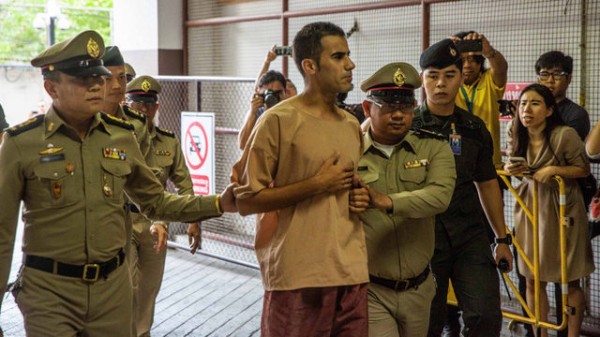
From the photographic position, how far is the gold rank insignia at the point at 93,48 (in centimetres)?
368

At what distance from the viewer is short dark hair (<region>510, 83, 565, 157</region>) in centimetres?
561

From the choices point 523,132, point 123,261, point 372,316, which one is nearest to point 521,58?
point 523,132

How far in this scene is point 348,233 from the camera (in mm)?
3467

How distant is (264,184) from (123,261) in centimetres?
91

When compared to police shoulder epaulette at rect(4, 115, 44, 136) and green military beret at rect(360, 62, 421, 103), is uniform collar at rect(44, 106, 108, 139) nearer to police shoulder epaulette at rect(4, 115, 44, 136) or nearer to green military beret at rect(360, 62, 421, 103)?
police shoulder epaulette at rect(4, 115, 44, 136)

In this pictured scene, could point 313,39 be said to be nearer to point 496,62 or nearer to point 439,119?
point 439,119

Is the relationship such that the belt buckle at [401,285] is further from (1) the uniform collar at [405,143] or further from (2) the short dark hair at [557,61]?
(2) the short dark hair at [557,61]

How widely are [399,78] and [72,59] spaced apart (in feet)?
5.13

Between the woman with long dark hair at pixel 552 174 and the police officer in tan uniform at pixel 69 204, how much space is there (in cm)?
276

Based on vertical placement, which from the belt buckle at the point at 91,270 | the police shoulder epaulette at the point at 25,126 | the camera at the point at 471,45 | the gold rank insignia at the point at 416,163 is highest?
the camera at the point at 471,45

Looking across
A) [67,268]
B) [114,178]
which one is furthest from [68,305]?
[114,178]

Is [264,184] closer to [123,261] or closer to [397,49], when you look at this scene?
[123,261]

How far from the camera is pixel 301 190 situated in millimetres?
3326

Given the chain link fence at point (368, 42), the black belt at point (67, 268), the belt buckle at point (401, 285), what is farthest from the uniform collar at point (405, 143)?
the chain link fence at point (368, 42)
